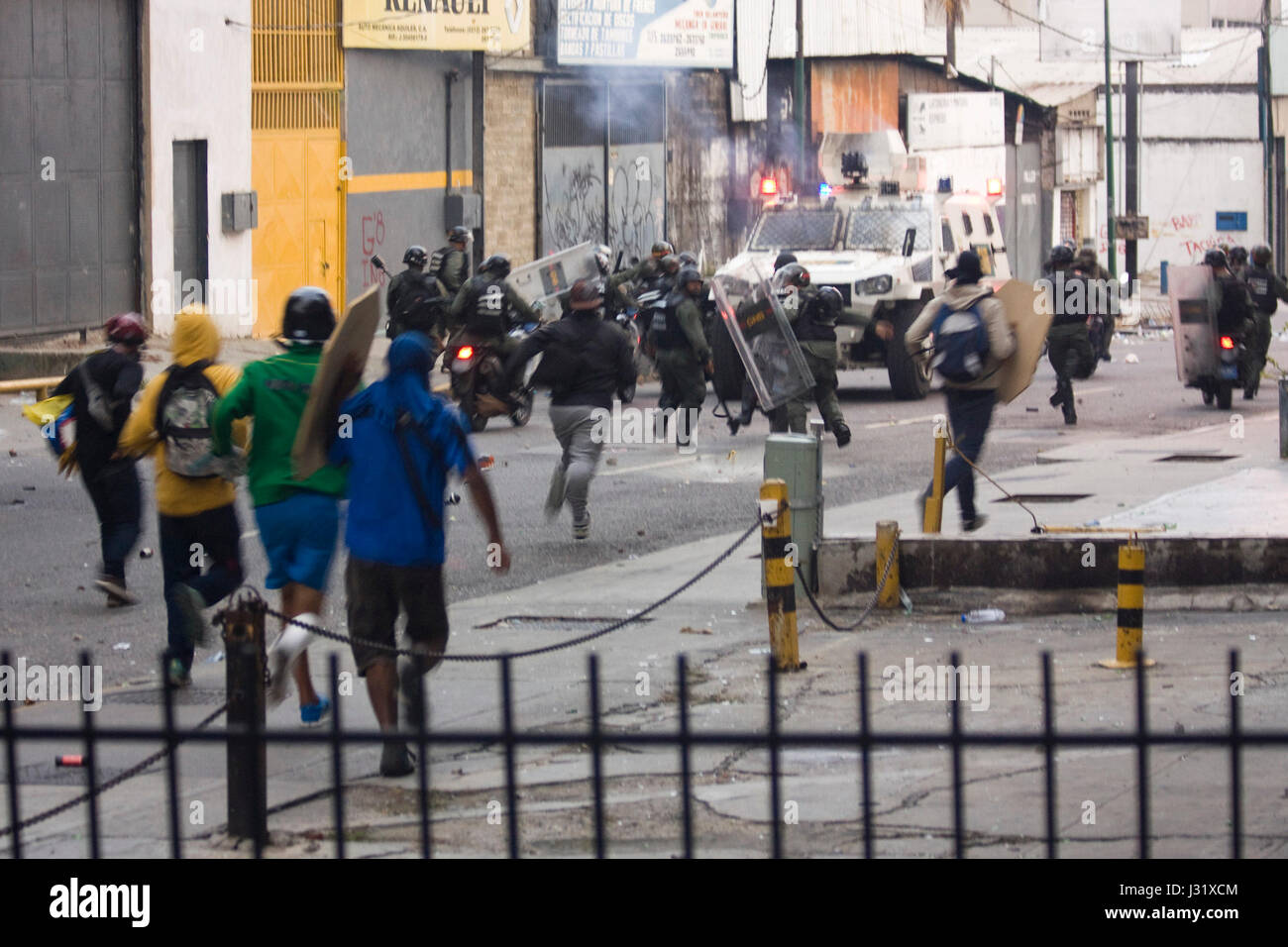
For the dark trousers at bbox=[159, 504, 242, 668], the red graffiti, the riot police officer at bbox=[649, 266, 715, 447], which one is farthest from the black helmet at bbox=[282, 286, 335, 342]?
the red graffiti

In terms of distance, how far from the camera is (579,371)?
1230cm

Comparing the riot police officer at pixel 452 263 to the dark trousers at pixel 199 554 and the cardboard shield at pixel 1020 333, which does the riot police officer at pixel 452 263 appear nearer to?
the cardboard shield at pixel 1020 333

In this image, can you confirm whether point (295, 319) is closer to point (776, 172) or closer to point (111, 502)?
point (111, 502)

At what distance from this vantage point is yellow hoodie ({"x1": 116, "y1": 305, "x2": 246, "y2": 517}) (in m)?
8.19

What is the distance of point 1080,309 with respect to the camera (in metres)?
19.5

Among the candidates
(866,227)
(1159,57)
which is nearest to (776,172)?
(1159,57)

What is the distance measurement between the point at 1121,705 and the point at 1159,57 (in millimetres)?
39590

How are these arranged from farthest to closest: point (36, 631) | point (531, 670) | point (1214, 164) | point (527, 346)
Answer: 1. point (1214, 164)
2. point (527, 346)
3. point (36, 631)
4. point (531, 670)

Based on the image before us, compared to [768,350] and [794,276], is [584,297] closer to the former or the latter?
[768,350]

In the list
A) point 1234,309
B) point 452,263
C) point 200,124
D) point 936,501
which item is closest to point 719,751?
point 936,501

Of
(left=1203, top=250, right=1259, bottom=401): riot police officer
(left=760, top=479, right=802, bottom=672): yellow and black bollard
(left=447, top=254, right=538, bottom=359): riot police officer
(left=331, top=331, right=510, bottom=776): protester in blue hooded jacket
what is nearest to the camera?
(left=331, top=331, right=510, bottom=776): protester in blue hooded jacket

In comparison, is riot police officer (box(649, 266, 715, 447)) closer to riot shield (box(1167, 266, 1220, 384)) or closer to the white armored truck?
the white armored truck

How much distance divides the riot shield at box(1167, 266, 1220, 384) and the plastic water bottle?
10551 mm

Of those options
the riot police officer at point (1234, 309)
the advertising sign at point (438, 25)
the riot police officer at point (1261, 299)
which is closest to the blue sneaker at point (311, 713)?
the riot police officer at point (1234, 309)
